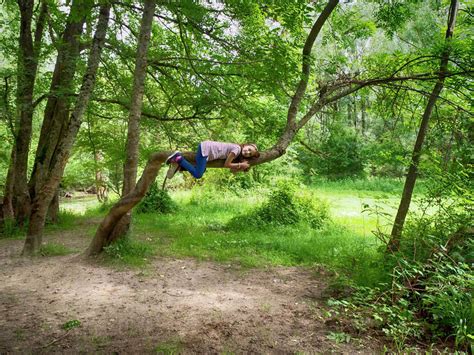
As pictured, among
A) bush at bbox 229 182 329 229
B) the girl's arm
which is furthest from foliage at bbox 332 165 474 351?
bush at bbox 229 182 329 229

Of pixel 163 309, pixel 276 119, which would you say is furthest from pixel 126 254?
pixel 276 119

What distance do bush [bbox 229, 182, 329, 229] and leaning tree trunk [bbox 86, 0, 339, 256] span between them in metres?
4.24

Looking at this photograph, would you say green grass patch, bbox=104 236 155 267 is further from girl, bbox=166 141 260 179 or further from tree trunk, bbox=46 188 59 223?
tree trunk, bbox=46 188 59 223

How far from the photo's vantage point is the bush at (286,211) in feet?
35.0

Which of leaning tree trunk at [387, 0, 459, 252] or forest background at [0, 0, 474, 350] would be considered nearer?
forest background at [0, 0, 474, 350]

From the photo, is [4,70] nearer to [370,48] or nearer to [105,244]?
[105,244]

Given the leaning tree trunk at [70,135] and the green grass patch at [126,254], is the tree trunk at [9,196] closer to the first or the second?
the leaning tree trunk at [70,135]

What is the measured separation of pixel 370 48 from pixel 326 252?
84.2 feet

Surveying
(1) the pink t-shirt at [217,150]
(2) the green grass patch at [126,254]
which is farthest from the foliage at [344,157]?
(1) the pink t-shirt at [217,150]

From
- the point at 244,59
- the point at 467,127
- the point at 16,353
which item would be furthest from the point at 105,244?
the point at 467,127

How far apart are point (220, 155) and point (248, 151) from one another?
0.36 metres

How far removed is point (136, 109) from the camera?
6.50m

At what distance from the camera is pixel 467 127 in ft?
21.1

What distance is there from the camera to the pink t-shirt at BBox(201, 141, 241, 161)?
458 centimetres
